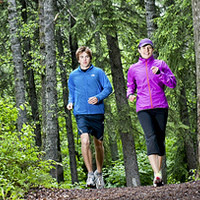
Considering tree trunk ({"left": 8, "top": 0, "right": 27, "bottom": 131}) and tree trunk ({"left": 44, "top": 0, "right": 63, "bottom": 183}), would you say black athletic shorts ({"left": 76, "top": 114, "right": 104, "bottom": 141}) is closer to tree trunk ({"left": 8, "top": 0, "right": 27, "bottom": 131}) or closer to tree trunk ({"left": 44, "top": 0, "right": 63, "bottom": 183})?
tree trunk ({"left": 44, "top": 0, "right": 63, "bottom": 183})

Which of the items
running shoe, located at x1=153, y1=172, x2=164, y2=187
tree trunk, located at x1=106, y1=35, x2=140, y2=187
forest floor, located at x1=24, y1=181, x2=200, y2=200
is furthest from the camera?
tree trunk, located at x1=106, y1=35, x2=140, y2=187

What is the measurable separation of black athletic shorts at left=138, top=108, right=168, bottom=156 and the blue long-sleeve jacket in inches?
33.9

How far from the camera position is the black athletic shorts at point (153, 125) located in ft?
20.2

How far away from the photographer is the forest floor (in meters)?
5.15

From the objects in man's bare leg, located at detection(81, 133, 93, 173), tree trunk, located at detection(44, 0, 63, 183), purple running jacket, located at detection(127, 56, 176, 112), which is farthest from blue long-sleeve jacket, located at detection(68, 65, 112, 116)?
tree trunk, located at detection(44, 0, 63, 183)

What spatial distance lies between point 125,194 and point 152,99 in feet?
5.08

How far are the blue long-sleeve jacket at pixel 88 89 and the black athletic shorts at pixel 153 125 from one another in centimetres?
86

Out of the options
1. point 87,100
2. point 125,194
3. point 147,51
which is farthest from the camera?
point 87,100

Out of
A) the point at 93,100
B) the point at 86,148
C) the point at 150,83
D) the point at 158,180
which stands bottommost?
the point at 158,180

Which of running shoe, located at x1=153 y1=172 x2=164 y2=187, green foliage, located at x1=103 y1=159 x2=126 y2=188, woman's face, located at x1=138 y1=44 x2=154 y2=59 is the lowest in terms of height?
green foliage, located at x1=103 y1=159 x2=126 y2=188

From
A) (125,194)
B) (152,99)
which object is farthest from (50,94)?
(125,194)

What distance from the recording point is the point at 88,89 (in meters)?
6.80

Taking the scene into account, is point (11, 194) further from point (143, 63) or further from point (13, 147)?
point (143, 63)

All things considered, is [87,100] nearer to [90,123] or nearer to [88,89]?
[88,89]
